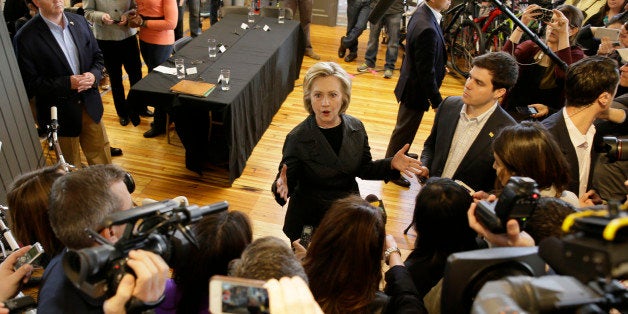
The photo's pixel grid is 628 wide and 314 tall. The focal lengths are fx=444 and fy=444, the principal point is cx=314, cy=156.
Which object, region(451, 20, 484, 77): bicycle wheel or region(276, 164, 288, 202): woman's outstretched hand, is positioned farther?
region(451, 20, 484, 77): bicycle wheel

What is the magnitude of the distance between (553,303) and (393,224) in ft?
8.91

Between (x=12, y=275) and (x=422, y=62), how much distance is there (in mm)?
2804

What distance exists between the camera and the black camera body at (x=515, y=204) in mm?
1088

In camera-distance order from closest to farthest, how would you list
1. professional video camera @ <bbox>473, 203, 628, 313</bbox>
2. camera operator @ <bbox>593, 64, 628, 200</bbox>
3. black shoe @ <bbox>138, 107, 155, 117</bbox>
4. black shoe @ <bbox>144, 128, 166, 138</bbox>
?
1. professional video camera @ <bbox>473, 203, 628, 313</bbox>
2. camera operator @ <bbox>593, 64, 628, 200</bbox>
3. black shoe @ <bbox>144, 128, 166, 138</bbox>
4. black shoe @ <bbox>138, 107, 155, 117</bbox>

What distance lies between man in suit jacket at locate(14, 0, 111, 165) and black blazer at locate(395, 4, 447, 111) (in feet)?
7.56

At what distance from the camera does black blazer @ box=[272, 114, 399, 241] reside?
2.19 metres

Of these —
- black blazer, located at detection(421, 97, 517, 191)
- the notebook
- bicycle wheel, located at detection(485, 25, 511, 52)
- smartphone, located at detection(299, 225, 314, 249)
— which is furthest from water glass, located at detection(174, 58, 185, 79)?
bicycle wheel, located at detection(485, 25, 511, 52)

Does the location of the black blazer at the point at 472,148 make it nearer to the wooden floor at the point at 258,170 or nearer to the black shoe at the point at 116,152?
the wooden floor at the point at 258,170

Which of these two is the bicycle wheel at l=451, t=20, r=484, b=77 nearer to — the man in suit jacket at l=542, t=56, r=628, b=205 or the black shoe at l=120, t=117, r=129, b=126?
the man in suit jacket at l=542, t=56, r=628, b=205

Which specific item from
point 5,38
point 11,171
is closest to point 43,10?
point 5,38

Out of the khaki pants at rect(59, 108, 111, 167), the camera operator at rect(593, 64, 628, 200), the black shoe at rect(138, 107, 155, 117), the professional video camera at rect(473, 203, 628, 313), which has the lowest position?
the black shoe at rect(138, 107, 155, 117)

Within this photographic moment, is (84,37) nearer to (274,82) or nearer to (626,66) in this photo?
(274,82)

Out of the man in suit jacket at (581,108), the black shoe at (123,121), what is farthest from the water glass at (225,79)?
the man in suit jacket at (581,108)

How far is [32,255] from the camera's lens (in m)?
1.55
